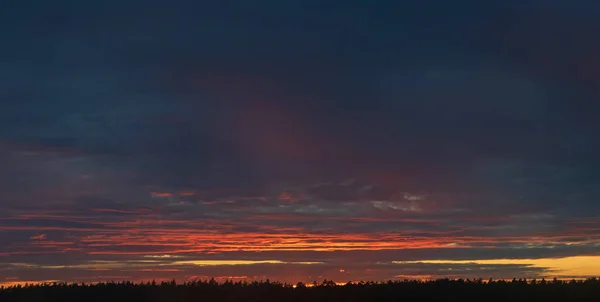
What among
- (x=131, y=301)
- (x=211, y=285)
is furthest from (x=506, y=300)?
(x=131, y=301)

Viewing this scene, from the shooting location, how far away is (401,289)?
143ft

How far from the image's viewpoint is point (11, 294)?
46.2 m

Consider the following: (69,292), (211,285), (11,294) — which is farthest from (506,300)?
(11,294)

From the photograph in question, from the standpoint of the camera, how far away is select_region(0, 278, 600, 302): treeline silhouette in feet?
139

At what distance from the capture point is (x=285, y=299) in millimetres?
43406

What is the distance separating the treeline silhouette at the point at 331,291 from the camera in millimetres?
42281

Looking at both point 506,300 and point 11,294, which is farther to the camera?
point 11,294

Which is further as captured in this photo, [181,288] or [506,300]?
[181,288]

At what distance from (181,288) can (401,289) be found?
13.0 m

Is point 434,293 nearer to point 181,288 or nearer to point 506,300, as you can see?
point 506,300

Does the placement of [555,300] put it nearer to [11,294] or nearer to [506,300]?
[506,300]

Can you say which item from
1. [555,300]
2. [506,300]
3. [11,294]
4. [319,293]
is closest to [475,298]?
[506,300]

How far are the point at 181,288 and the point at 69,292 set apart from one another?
675cm

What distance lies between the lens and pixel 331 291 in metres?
43.4
